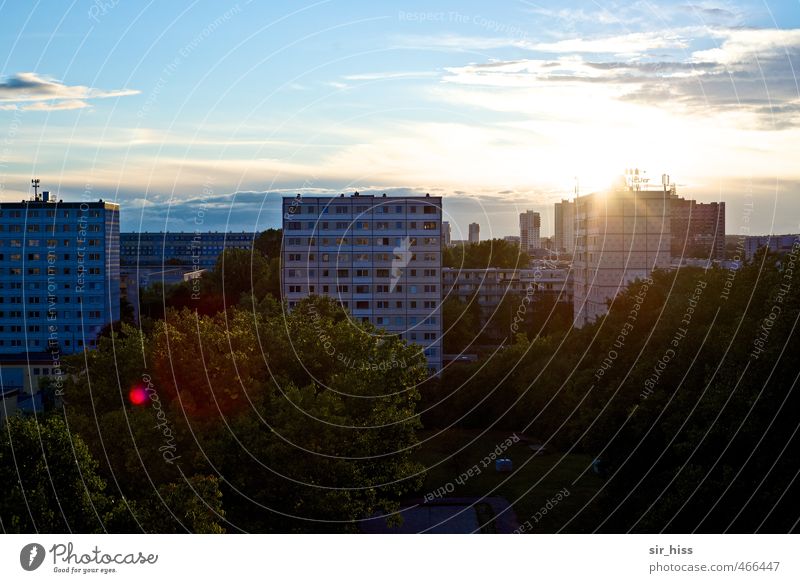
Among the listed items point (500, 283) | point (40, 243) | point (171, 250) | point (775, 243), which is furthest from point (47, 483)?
point (171, 250)

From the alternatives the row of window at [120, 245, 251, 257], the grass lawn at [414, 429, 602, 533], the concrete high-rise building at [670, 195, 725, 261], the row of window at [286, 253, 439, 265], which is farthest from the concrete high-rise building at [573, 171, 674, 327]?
the row of window at [120, 245, 251, 257]

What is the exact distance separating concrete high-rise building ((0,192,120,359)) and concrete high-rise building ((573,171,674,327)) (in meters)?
32.1

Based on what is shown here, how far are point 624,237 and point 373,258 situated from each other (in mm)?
15604

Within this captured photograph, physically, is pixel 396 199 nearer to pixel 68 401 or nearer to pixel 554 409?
pixel 554 409

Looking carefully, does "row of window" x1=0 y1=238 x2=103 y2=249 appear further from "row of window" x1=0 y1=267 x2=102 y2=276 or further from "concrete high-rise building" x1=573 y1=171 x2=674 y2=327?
"concrete high-rise building" x1=573 y1=171 x2=674 y2=327

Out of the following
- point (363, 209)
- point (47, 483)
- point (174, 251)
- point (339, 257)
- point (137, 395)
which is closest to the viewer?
point (47, 483)

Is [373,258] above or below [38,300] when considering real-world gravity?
above

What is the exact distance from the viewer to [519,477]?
104ft

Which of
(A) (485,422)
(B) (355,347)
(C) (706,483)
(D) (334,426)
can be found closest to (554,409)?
(A) (485,422)

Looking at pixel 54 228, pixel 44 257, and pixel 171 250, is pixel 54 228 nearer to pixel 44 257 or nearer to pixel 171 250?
pixel 44 257

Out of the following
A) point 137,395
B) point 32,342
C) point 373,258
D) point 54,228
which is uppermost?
point 54,228

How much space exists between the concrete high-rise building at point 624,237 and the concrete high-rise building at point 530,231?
51227mm

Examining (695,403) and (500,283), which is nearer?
(695,403)

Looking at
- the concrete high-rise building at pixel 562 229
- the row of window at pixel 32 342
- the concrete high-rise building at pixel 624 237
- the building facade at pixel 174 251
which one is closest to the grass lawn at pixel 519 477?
the concrete high-rise building at pixel 624 237
